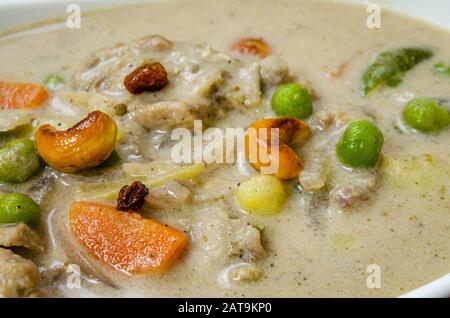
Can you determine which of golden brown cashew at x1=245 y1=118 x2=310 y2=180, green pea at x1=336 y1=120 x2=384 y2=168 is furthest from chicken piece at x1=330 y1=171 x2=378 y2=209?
golden brown cashew at x1=245 y1=118 x2=310 y2=180

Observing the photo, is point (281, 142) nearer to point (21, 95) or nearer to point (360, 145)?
point (360, 145)

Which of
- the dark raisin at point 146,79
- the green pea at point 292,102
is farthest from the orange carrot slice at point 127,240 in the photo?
the green pea at point 292,102

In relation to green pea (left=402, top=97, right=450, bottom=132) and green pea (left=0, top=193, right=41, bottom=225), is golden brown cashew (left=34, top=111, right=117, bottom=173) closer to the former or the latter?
green pea (left=0, top=193, right=41, bottom=225)

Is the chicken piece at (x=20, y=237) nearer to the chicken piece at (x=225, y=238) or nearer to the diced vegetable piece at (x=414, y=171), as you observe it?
the chicken piece at (x=225, y=238)
